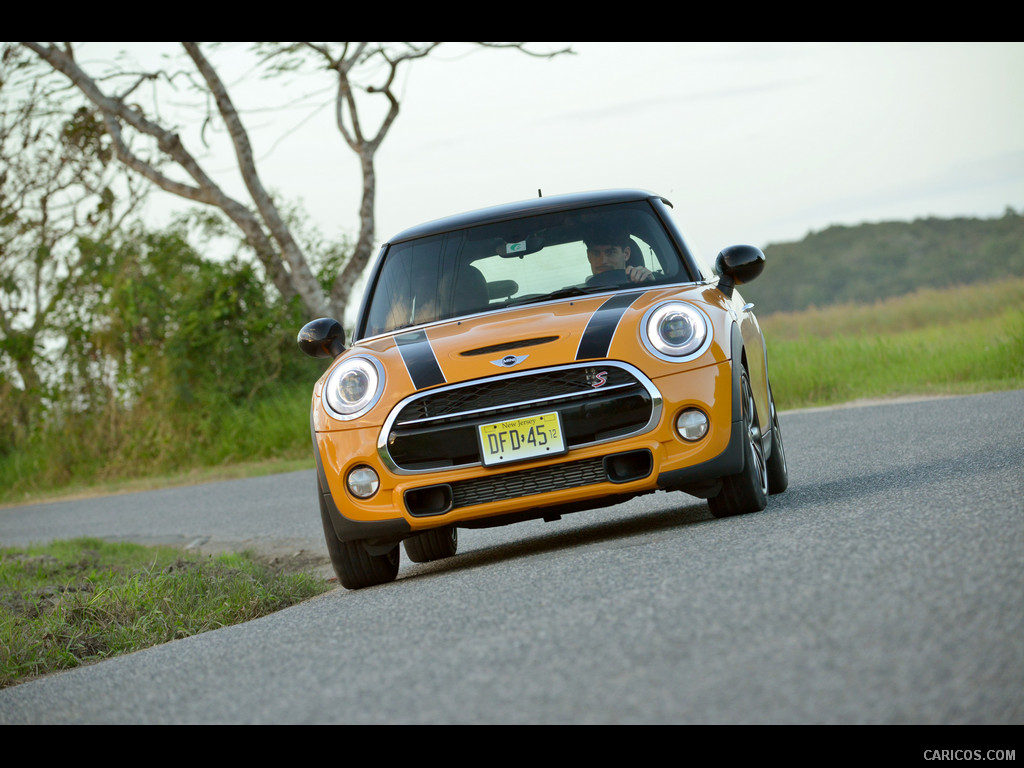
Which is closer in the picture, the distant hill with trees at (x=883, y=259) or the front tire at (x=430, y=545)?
the front tire at (x=430, y=545)

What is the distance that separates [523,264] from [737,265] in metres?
1.07

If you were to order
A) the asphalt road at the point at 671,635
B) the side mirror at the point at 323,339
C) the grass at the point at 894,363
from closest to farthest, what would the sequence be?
the asphalt road at the point at 671,635
the side mirror at the point at 323,339
the grass at the point at 894,363

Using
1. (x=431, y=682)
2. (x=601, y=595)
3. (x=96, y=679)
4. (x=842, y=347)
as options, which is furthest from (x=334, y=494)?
(x=842, y=347)

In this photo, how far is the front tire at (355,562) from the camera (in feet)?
18.5

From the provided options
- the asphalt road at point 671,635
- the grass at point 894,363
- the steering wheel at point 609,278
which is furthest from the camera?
the grass at point 894,363

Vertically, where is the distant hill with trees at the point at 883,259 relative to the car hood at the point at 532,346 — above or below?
above

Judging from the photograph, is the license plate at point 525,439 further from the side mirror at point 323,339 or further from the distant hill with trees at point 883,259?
the distant hill with trees at point 883,259

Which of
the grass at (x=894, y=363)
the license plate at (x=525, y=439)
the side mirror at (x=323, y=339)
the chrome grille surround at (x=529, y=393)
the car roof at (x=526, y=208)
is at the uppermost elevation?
Result: the car roof at (x=526, y=208)

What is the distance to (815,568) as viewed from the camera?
13.1 ft

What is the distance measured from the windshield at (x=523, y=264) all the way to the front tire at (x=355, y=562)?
3.76 ft

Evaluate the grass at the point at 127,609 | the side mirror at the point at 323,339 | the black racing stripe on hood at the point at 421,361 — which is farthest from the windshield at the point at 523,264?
the grass at the point at 127,609

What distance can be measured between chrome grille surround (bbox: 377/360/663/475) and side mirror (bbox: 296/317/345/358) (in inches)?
44.9

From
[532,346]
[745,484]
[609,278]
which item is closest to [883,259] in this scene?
[609,278]

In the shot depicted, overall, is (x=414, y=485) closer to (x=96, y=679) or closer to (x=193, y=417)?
(x=96, y=679)
